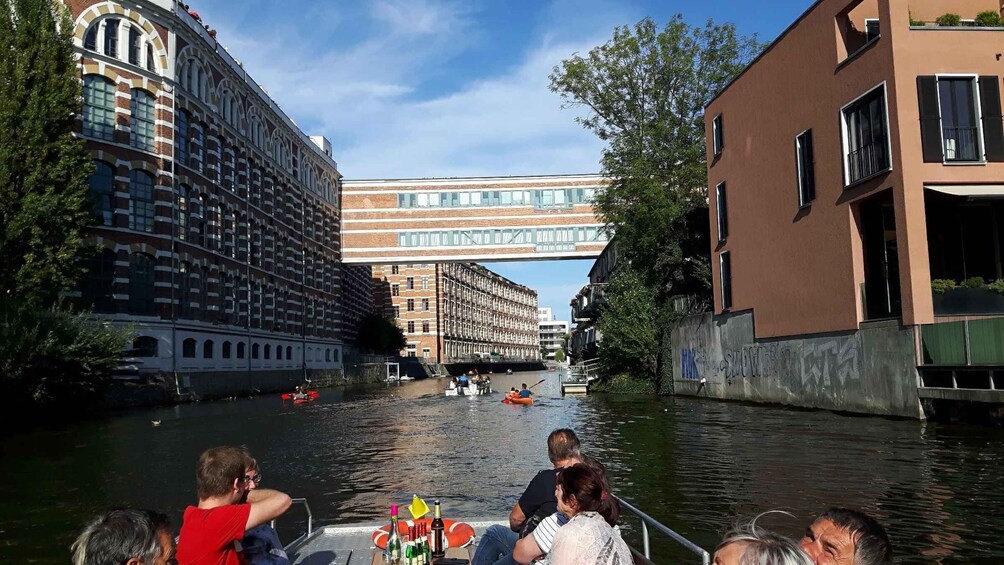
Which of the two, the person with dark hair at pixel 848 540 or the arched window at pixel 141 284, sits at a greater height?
the arched window at pixel 141 284

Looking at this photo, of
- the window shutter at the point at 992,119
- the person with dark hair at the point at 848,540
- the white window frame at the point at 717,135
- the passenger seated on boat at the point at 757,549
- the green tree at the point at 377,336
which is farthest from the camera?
the green tree at the point at 377,336

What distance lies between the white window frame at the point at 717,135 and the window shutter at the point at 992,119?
42.7 ft

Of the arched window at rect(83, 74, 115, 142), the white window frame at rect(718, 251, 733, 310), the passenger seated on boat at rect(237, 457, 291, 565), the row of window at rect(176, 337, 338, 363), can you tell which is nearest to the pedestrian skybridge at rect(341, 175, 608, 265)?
the row of window at rect(176, 337, 338, 363)

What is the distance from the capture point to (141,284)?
1518 inches

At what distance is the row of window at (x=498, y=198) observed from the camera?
6081 centimetres

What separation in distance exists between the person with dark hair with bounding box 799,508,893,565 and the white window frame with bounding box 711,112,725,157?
105 feet

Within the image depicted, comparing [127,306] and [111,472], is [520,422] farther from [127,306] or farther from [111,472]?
[127,306]

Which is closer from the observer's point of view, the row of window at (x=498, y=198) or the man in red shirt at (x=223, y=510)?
the man in red shirt at (x=223, y=510)

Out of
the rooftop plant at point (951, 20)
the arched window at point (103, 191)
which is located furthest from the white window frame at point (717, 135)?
the arched window at point (103, 191)

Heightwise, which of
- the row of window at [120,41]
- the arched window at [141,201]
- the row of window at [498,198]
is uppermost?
the row of window at [120,41]

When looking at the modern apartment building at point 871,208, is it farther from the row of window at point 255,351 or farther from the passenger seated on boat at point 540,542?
the row of window at point 255,351

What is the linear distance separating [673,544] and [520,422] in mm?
17240

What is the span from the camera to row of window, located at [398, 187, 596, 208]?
60.8 m

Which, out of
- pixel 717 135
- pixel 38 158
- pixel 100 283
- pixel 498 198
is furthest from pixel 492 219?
pixel 38 158
